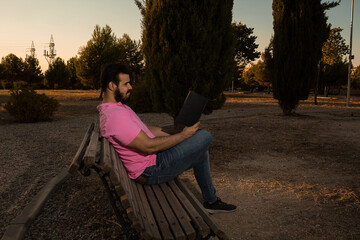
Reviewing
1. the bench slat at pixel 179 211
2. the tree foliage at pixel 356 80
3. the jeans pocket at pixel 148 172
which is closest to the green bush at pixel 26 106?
the jeans pocket at pixel 148 172

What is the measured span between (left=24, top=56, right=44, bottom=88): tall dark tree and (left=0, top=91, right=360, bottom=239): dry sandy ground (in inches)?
2101

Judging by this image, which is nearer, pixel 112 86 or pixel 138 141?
pixel 138 141

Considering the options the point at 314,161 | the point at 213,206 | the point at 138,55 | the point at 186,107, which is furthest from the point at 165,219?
the point at 138,55

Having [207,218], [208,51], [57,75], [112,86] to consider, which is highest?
[57,75]

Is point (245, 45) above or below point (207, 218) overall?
above

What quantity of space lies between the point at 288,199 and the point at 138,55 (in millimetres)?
33017

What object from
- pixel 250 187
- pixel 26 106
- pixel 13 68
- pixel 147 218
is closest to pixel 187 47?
pixel 250 187

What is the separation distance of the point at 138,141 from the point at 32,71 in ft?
200

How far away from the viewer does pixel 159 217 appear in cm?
193

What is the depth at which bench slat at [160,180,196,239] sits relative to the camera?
1766 mm

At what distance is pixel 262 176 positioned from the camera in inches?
181

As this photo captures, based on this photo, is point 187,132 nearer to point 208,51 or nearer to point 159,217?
point 159,217

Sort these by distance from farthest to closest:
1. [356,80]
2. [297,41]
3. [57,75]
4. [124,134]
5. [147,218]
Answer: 1. [57,75]
2. [356,80]
3. [297,41]
4. [124,134]
5. [147,218]

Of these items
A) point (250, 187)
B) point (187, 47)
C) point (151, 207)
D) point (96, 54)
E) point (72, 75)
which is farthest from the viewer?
point (72, 75)
